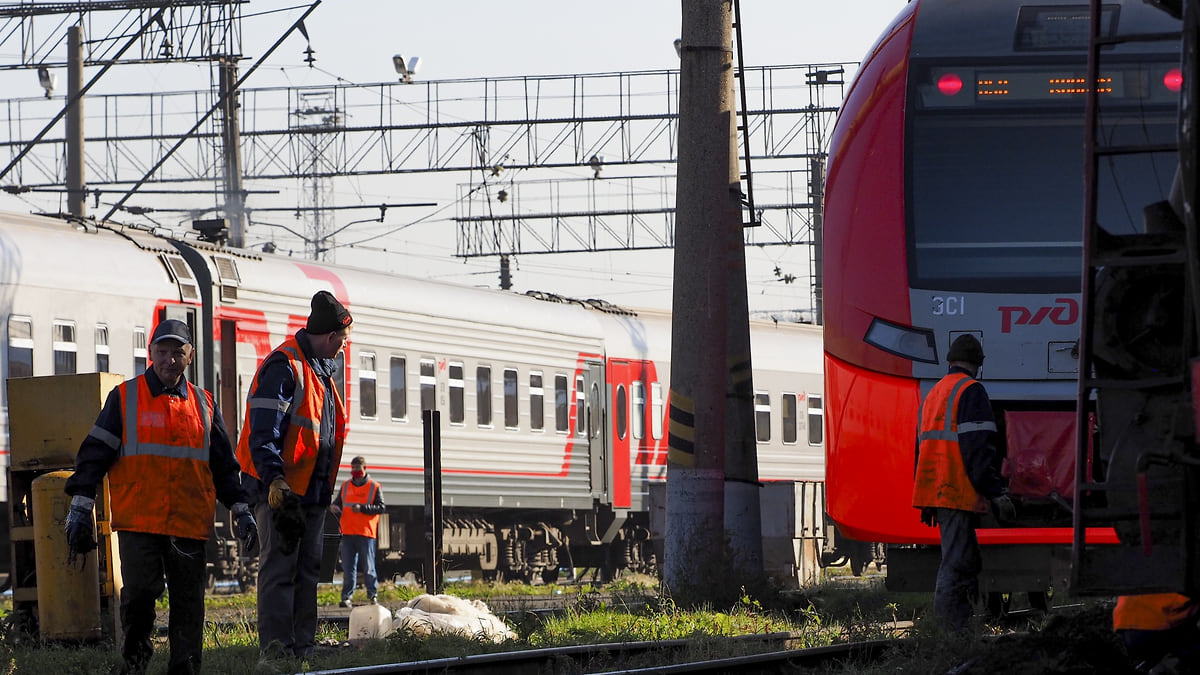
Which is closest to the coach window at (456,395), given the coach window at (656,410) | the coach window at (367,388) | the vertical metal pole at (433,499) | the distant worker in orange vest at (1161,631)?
the coach window at (367,388)

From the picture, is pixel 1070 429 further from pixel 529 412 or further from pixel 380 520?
pixel 529 412

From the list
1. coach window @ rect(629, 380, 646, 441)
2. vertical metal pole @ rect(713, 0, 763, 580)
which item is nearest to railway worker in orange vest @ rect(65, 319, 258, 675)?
vertical metal pole @ rect(713, 0, 763, 580)

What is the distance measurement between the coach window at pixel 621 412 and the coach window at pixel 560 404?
1215mm

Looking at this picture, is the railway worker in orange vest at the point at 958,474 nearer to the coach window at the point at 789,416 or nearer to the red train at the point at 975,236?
the red train at the point at 975,236

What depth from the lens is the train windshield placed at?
392 inches

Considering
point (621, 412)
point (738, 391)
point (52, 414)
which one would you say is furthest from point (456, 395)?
point (52, 414)

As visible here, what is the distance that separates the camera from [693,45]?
42.3 feet

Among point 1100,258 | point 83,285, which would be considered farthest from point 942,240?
point 83,285

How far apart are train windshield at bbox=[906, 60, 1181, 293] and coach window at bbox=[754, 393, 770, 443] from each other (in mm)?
16969

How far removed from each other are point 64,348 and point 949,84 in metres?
9.21

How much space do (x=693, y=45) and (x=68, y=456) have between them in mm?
5168

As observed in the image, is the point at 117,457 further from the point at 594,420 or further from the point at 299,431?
the point at 594,420

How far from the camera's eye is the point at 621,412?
25.5 meters

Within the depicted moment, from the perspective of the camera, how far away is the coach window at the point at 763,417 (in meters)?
27.2
